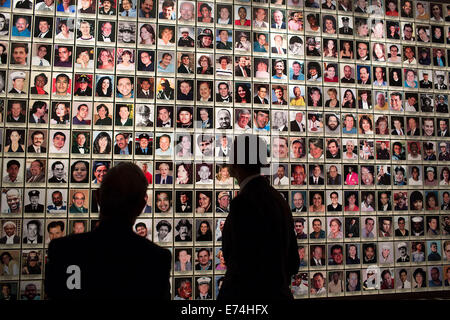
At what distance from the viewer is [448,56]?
4168 millimetres

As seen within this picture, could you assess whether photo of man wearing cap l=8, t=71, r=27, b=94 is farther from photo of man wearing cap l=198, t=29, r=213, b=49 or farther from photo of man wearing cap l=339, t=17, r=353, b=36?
photo of man wearing cap l=339, t=17, r=353, b=36

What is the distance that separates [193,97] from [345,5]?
2.10 metres

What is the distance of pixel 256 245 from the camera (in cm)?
183

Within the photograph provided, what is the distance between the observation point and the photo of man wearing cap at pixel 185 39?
3.58 m

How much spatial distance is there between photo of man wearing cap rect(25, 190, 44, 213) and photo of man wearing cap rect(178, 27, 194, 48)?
6.61ft

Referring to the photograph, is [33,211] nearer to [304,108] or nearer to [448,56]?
[304,108]

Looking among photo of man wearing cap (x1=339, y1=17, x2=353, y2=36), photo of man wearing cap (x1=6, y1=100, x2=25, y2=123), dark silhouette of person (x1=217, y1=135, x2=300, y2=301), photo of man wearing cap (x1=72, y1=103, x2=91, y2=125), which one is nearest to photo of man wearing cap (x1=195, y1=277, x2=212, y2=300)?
dark silhouette of person (x1=217, y1=135, x2=300, y2=301)

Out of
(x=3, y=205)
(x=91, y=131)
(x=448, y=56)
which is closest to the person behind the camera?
(x=3, y=205)

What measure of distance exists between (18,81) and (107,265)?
276 cm

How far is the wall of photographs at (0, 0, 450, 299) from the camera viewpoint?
3260 millimetres

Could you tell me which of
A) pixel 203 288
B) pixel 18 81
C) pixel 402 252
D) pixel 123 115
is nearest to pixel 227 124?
pixel 123 115

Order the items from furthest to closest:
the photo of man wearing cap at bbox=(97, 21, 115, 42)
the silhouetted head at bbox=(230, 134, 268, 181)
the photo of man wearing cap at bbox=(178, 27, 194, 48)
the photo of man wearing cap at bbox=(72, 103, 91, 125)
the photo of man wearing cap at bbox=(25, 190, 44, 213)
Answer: the photo of man wearing cap at bbox=(178, 27, 194, 48) < the photo of man wearing cap at bbox=(97, 21, 115, 42) < the photo of man wearing cap at bbox=(72, 103, 91, 125) < the photo of man wearing cap at bbox=(25, 190, 44, 213) < the silhouetted head at bbox=(230, 134, 268, 181)

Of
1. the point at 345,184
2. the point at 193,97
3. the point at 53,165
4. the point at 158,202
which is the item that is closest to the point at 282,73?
the point at 193,97

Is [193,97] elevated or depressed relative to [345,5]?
depressed
